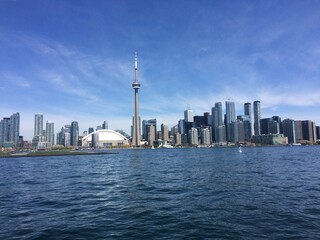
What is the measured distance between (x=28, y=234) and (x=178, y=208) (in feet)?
42.7

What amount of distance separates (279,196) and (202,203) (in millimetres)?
9306

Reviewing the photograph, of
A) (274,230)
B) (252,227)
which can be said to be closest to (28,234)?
(252,227)

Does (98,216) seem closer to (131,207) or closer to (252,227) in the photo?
(131,207)

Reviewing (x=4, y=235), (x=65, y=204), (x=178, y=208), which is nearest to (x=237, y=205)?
(x=178, y=208)

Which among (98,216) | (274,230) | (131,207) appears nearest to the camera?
(274,230)

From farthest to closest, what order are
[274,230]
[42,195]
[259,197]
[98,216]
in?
[42,195] → [259,197] → [98,216] → [274,230]

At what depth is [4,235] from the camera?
1941cm

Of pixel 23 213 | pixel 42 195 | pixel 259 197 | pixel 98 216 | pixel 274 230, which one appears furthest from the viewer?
pixel 42 195

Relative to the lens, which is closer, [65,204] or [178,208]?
[178,208]

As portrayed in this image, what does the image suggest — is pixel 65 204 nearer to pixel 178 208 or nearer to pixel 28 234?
pixel 28 234

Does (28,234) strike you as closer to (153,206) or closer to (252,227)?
(153,206)

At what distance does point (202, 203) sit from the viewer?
2861 centimetres

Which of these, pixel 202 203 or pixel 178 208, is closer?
pixel 178 208

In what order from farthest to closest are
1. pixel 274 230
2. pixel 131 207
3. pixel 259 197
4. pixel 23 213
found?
1. pixel 259 197
2. pixel 131 207
3. pixel 23 213
4. pixel 274 230
